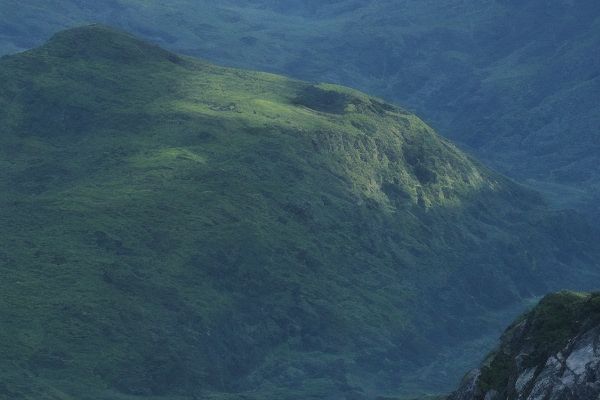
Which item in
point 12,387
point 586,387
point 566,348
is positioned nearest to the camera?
point 586,387

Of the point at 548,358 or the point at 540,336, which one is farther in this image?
the point at 540,336

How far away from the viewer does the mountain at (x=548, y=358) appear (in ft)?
223

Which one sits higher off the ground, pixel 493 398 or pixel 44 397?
pixel 493 398

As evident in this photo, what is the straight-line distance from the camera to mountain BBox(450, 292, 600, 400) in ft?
223

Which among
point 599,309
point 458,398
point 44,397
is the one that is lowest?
point 44,397

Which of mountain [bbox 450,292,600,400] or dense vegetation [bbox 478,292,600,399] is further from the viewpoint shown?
dense vegetation [bbox 478,292,600,399]

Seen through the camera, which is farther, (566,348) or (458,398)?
(458,398)

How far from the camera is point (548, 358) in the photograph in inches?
2864

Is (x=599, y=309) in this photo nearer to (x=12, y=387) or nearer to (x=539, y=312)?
(x=539, y=312)

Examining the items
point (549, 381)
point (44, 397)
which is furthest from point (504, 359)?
point (44, 397)

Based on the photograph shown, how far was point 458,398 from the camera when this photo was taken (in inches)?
3258

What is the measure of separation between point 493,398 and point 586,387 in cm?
1142

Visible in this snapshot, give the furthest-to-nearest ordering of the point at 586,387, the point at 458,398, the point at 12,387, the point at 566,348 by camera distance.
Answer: the point at 12,387, the point at 458,398, the point at 566,348, the point at 586,387

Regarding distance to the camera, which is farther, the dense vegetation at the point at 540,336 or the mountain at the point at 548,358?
the dense vegetation at the point at 540,336
